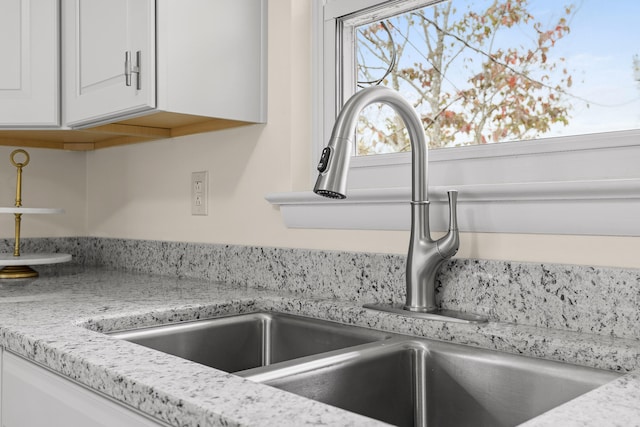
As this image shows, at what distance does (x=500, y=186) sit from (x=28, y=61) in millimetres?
1372

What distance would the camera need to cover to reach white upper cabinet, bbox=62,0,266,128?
139 cm

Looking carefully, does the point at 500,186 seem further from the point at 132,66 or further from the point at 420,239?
the point at 132,66

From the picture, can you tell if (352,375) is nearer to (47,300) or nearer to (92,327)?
(92,327)

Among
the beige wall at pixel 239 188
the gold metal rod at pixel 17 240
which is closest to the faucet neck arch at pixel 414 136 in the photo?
the beige wall at pixel 239 188

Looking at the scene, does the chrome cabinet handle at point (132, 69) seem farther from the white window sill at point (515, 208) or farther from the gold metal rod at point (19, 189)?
the gold metal rod at point (19, 189)

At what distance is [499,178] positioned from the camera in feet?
3.83

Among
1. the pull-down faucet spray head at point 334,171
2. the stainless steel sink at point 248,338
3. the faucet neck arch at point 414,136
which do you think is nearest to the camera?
the pull-down faucet spray head at point 334,171

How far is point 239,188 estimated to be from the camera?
5.36 feet

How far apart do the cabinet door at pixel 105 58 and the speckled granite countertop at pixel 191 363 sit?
1.50 feet

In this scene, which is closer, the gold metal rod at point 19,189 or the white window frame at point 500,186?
the white window frame at point 500,186

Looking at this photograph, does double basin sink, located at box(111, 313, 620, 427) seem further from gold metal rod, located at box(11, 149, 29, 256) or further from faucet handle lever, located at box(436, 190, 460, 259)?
gold metal rod, located at box(11, 149, 29, 256)

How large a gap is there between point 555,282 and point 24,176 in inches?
73.2

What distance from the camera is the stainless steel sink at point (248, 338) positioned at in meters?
1.15

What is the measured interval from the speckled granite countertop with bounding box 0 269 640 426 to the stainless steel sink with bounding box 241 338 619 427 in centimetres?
3
